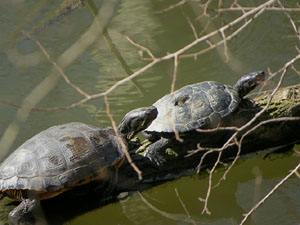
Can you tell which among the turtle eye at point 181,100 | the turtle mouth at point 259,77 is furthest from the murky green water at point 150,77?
the turtle mouth at point 259,77

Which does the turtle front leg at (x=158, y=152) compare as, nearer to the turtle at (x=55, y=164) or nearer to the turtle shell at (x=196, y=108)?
the turtle shell at (x=196, y=108)

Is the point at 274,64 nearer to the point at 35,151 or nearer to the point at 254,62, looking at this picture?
the point at 254,62

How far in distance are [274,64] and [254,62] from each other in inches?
12.9

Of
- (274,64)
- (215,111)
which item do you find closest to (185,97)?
(215,111)

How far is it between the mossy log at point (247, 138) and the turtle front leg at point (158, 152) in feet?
0.23

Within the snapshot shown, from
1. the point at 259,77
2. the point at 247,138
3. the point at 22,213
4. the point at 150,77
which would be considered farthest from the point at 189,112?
the point at 150,77

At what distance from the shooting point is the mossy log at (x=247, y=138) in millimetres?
5227

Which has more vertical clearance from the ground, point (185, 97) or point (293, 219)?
point (185, 97)

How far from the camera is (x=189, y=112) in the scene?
5430 millimetres

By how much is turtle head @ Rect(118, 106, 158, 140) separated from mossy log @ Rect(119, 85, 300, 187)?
0.84 feet

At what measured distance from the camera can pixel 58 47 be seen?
29.3ft

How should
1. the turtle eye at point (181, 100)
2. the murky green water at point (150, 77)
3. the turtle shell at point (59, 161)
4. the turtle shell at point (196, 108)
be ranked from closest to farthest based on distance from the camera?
1. the turtle shell at point (59, 161)
2. the murky green water at point (150, 77)
3. the turtle shell at point (196, 108)
4. the turtle eye at point (181, 100)

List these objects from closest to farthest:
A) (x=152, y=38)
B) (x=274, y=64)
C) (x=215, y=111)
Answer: (x=215, y=111)
(x=274, y=64)
(x=152, y=38)

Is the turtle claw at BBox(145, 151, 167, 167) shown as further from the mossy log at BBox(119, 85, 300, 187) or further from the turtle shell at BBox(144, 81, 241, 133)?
the turtle shell at BBox(144, 81, 241, 133)
